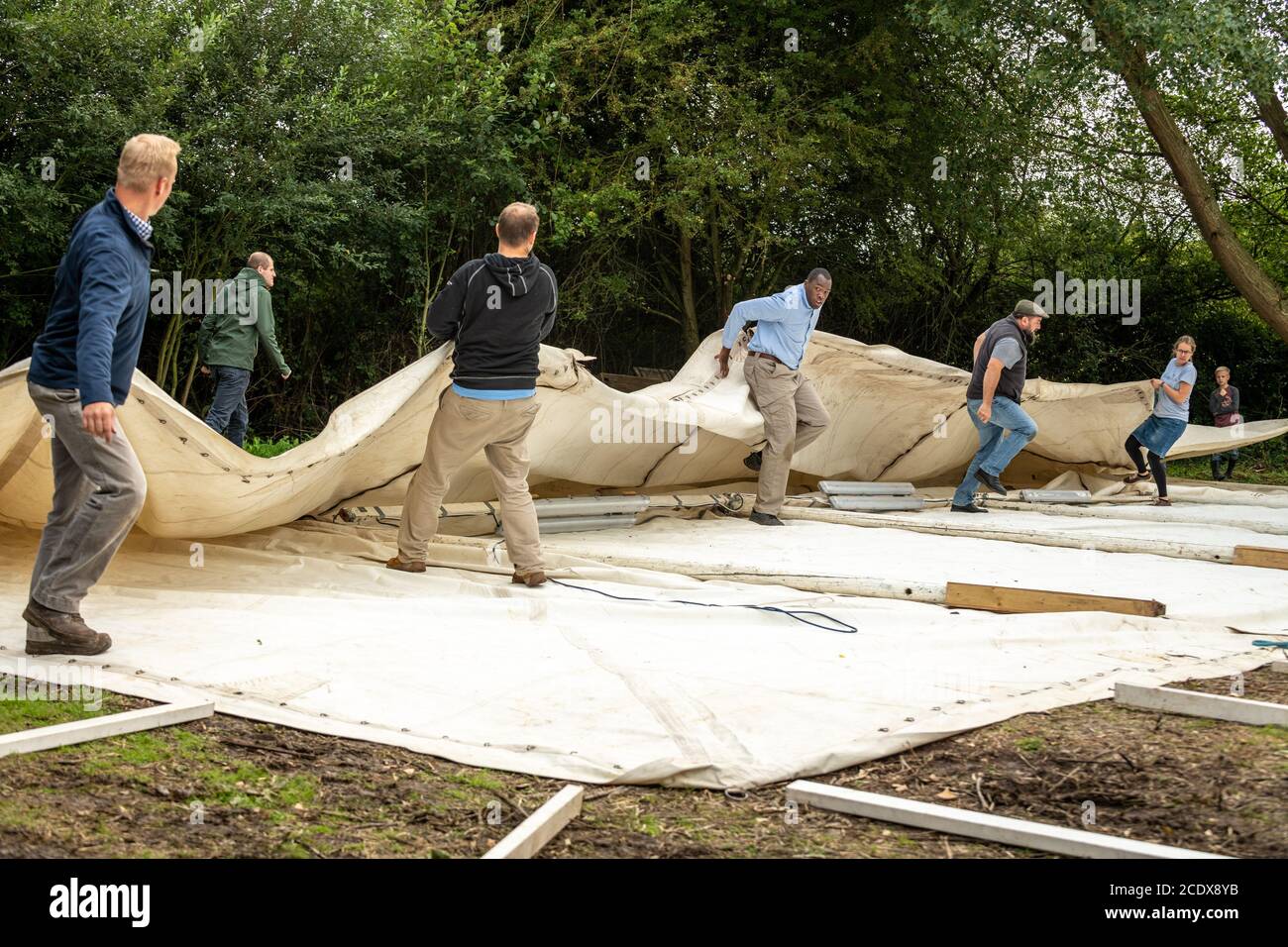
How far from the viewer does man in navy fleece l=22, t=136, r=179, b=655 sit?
3416mm

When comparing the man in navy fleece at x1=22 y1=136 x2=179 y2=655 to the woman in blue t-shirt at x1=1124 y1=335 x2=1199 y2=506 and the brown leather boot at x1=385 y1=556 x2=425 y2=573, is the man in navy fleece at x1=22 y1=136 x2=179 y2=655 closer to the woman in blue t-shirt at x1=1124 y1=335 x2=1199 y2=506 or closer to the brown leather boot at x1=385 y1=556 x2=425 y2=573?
the brown leather boot at x1=385 y1=556 x2=425 y2=573

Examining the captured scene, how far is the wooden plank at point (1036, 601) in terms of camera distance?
4766 millimetres

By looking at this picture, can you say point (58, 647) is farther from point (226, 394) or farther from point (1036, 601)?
point (226, 394)

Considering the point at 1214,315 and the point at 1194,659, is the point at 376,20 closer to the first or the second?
the point at 1194,659

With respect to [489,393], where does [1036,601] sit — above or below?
below

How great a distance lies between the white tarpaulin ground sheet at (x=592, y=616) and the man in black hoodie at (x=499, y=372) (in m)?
0.31

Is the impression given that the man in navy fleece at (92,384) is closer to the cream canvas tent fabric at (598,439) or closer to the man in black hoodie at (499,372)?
the cream canvas tent fabric at (598,439)

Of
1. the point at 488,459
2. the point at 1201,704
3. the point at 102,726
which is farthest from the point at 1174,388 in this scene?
the point at 102,726

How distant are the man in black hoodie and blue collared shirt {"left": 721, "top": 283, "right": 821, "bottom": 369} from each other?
95.8 inches

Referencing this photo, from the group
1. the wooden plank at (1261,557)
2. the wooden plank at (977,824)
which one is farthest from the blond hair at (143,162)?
the wooden plank at (1261,557)

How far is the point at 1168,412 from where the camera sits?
9.51 m

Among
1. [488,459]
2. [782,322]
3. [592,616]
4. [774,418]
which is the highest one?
[782,322]

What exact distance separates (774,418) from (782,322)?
0.60 meters

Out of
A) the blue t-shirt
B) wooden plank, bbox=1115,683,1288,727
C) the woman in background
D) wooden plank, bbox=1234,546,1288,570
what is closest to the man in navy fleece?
wooden plank, bbox=1115,683,1288,727
